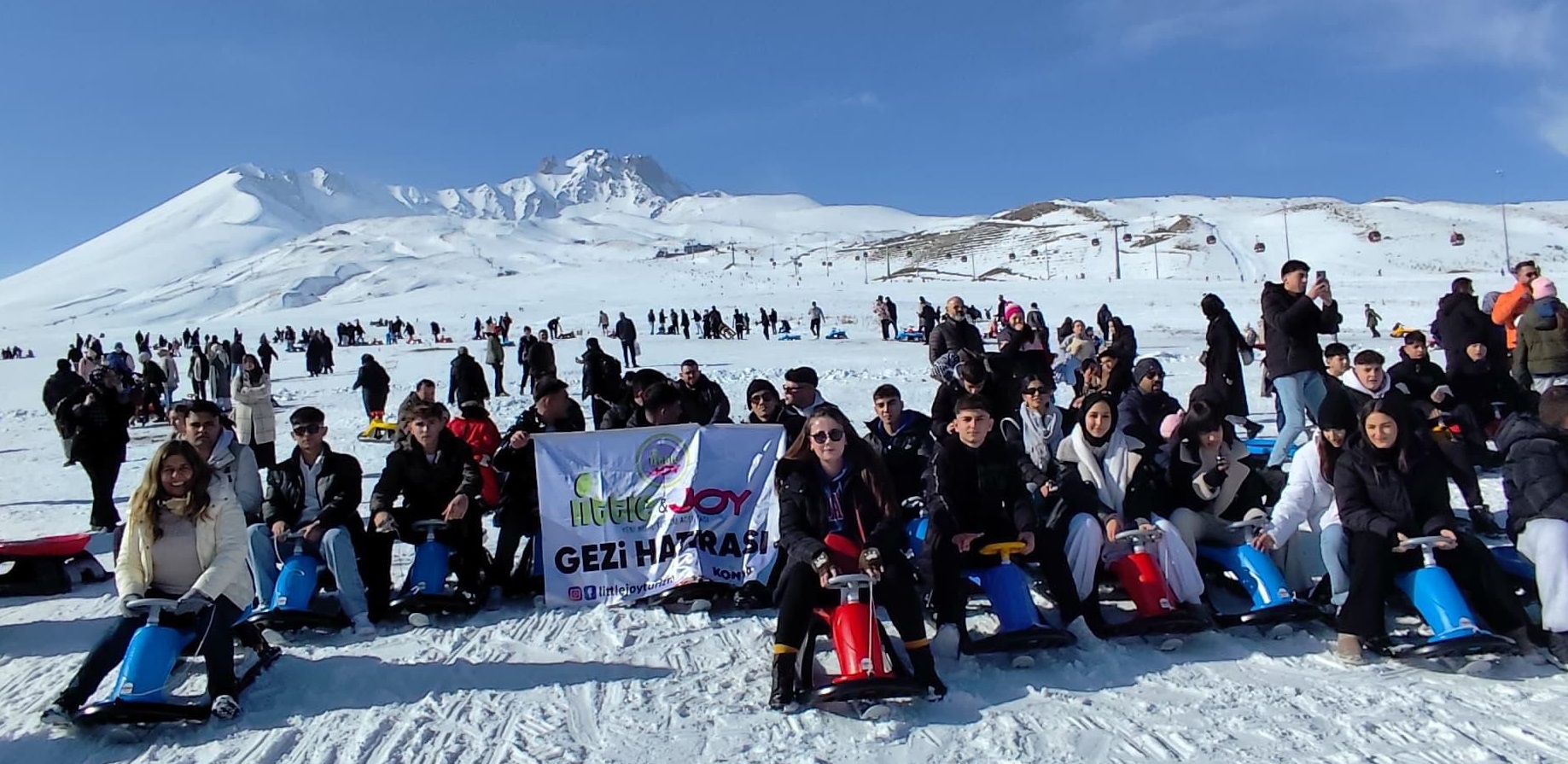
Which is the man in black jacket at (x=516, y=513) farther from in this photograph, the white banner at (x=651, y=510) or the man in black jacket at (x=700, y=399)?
the man in black jacket at (x=700, y=399)

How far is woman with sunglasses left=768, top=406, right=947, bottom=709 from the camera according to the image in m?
4.90

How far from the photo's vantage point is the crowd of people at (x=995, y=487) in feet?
16.3

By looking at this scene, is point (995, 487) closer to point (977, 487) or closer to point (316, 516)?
point (977, 487)

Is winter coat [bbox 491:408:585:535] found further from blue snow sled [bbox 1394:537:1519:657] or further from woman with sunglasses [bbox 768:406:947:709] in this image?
blue snow sled [bbox 1394:537:1519:657]

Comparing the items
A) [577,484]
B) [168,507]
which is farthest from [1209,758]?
[168,507]

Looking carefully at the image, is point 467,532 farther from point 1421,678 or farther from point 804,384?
point 1421,678

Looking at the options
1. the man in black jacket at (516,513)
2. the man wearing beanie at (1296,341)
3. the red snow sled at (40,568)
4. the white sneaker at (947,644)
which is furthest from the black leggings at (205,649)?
the man wearing beanie at (1296,341)

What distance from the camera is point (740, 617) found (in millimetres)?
6293

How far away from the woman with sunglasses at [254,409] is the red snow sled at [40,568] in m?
3.99

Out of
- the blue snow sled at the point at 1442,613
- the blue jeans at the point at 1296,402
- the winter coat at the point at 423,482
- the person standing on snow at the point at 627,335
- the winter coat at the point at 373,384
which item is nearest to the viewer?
the blue snow sled at the point at 1442,613

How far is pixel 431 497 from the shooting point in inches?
261

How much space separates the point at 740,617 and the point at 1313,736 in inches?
129

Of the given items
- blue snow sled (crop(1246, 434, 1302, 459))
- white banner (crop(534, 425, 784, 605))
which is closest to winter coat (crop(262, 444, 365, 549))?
white banner (crop(534, 425, 784, 605))

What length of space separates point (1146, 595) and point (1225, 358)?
5178 millimetres
